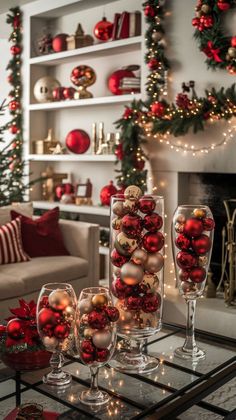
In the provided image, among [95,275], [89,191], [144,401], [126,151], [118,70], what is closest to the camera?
[144,401]

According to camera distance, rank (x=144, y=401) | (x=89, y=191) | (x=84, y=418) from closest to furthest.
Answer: (x=84, y=418), (x=144, y=401), (x=89, y=191)

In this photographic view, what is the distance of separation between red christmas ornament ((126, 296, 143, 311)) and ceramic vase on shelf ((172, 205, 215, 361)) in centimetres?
22

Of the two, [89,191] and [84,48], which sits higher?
[84,48]

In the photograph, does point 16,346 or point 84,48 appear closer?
point 16,346

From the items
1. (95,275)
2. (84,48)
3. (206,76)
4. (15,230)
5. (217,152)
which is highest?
(84,48)

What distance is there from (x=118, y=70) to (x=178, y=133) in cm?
117

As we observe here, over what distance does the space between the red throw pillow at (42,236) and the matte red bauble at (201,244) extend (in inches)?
82.7

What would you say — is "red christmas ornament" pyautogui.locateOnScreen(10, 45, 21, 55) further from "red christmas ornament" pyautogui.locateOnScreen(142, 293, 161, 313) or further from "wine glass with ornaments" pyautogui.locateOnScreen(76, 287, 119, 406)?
"wine glass with ornaments" pyautogui.locateOnScreen(76, 287, 119, 406)

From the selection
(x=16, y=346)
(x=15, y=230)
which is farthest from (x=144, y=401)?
(x=15, y=230)

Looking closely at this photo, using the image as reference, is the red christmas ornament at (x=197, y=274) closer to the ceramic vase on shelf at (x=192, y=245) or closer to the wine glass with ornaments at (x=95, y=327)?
the ceramic vase on shelf at (x=192, y=245)

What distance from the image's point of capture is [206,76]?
404cm

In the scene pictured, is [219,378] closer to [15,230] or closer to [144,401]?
[144,401]

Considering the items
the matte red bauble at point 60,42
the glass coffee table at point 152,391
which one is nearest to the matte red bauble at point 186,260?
the glass coffee table at point 152,391

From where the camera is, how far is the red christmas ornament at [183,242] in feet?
6.26
